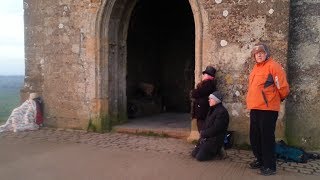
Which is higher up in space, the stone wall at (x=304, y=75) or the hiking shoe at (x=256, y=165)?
the stone wall at (x=304, y=75)

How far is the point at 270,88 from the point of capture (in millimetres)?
5051

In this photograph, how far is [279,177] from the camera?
4.89 m

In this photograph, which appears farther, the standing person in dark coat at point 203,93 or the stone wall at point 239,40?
the standing person in dark coat at point 203,93

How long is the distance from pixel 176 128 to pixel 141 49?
3.27 m

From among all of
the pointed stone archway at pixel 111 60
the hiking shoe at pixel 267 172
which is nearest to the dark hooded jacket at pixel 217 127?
the hiking shoe at pixel 267 172

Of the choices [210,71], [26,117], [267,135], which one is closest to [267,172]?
[267,135]

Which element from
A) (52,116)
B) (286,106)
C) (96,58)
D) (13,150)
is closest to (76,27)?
(96,58)

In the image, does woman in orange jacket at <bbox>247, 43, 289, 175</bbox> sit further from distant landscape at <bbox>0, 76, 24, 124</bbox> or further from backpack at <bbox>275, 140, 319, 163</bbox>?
distant landscape at <bbox>0, 76, 24, 124</bbox>

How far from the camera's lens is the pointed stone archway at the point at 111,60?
25.6 ft

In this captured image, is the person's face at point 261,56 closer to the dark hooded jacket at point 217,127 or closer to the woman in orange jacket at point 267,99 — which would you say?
the woman in orange jacket at point 267,99

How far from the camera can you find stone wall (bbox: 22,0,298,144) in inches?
249

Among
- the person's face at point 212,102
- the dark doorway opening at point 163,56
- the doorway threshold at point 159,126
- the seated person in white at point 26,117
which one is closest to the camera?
the person's face at point 212,102

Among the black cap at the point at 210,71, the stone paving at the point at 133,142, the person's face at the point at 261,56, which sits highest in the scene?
the person's face at the point at 261,56

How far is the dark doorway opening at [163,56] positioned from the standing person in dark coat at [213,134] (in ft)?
13.7
